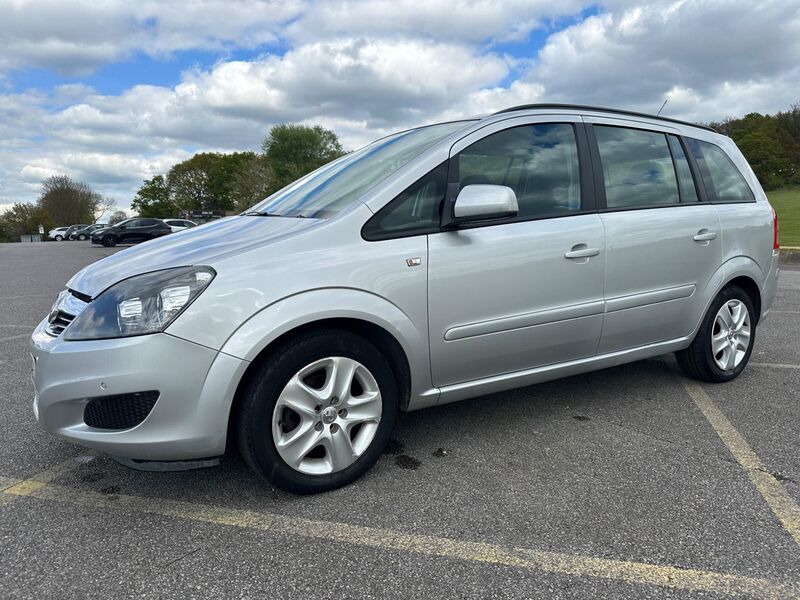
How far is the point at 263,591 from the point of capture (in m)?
1.82

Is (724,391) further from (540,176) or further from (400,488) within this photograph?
(400,488)

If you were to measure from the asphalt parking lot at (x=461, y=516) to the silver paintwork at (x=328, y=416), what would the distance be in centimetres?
17

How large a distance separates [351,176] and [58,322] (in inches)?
60.7

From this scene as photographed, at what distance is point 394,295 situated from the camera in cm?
247

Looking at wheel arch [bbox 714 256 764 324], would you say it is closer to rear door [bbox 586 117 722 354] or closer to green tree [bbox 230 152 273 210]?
rear door [bbox 586 117 722 354]

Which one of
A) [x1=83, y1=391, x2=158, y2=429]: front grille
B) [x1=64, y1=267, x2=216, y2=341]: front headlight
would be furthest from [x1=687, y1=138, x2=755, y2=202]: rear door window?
[x1=83, y1=391, x2=158, y2=429]: front grille

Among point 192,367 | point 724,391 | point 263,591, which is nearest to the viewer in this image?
point 263,591

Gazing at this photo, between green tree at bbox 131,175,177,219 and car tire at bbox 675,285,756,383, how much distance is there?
86953 mm

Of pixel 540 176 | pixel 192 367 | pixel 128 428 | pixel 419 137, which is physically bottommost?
pixel 128 428

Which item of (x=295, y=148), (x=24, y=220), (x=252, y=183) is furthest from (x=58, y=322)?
(x=24, y=220)

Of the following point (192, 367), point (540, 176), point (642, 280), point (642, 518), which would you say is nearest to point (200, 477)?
point (192, 367)

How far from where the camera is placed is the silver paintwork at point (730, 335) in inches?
147

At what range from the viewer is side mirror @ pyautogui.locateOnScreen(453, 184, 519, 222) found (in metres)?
2.51

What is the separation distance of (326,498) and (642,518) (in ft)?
4.20
